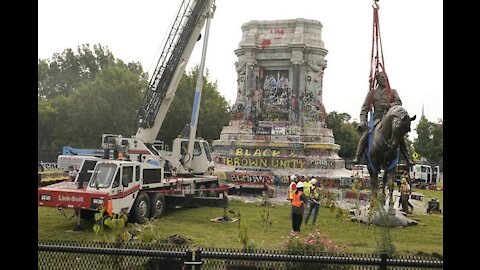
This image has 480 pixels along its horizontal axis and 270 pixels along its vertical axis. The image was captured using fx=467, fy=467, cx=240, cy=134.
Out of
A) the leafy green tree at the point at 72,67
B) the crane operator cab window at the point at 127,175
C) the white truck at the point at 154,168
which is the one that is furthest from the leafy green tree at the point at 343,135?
the crane operator cab window at the point at 127,175

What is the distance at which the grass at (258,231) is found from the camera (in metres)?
12.3

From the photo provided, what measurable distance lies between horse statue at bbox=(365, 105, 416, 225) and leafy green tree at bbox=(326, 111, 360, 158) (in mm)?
47655

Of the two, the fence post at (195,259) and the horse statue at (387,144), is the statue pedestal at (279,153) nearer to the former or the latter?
the horse statue at (387,144)

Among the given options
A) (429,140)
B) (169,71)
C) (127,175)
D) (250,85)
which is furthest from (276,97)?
(429,140)

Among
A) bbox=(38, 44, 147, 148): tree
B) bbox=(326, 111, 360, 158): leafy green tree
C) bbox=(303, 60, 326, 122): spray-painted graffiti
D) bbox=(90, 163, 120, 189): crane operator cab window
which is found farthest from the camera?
bbox=(326, 111, 360, 158): leafy green tree

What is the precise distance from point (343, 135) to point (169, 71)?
157 feet

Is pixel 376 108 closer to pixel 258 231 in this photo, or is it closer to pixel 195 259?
pixel 258 231

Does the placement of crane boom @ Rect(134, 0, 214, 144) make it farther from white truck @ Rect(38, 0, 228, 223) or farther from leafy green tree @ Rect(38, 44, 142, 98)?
leafy green tree @ Rect(38, 44, 142, 98)

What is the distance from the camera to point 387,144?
14.1 meters

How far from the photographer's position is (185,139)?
20781 millimetres

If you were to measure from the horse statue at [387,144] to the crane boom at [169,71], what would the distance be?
27.3 ft

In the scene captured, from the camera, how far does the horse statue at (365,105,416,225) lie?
43.4ft

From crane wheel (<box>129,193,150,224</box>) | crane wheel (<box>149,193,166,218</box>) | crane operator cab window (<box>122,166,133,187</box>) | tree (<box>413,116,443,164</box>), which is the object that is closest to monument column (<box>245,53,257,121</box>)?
crane wheel (<box>149,193,166,218</box>)

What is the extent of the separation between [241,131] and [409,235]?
14.7 m
